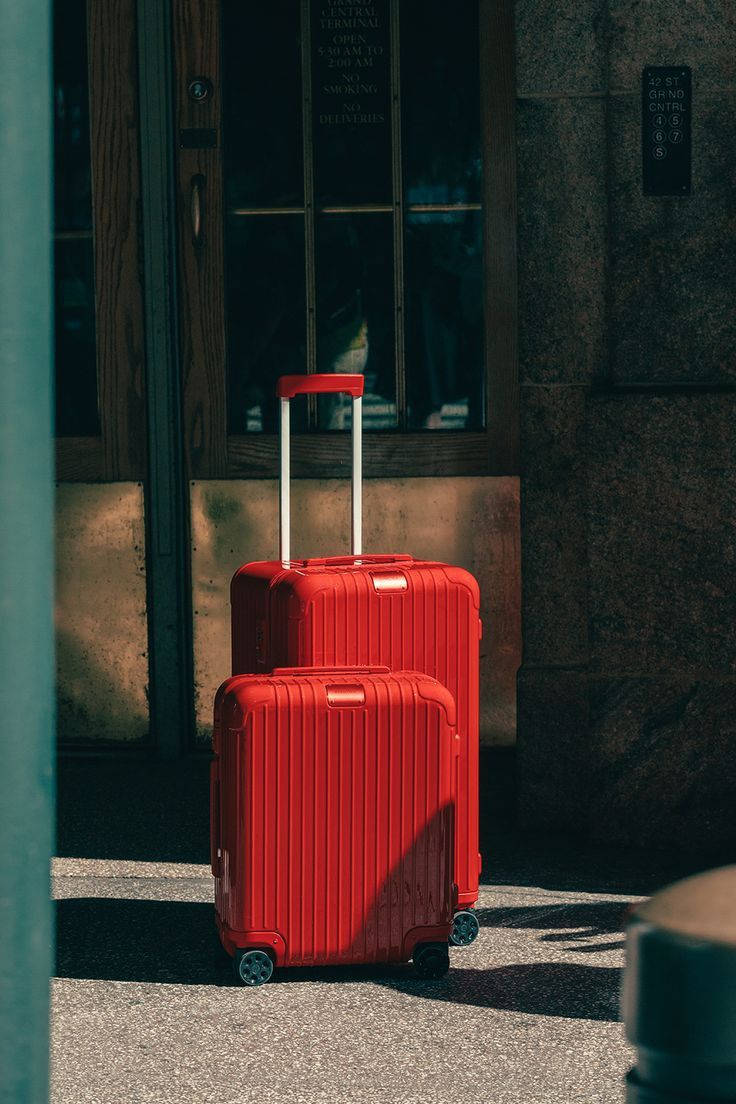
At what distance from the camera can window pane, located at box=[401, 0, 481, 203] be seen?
6922mm

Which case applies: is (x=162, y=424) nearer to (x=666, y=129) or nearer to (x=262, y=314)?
(x=262, y=314)

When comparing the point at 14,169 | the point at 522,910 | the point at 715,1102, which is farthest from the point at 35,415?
the point at 522,910

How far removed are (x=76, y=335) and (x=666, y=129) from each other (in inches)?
101

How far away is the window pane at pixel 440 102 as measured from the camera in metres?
6.92

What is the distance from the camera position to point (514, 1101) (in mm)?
3795

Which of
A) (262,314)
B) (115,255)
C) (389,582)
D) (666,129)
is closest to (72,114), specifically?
(115,255)

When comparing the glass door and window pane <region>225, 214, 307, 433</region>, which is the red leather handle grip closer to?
the glass door

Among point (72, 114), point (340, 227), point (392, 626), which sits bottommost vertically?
point (392, 626)

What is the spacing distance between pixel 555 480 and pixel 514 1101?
9.23ft

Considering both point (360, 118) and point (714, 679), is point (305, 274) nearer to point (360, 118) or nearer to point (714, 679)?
point (360, 118)

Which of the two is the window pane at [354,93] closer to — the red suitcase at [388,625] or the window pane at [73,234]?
the window pane at [73,234]

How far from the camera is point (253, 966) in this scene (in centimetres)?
443

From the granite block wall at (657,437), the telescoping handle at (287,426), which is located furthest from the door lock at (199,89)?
the telescoping handle at (287,426)

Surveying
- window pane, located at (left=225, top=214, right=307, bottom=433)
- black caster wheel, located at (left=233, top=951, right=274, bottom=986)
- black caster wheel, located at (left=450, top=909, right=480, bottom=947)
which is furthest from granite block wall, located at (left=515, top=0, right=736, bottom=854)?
black caster wheel, located at (left=233, top=951, right=274, bottom=986)
